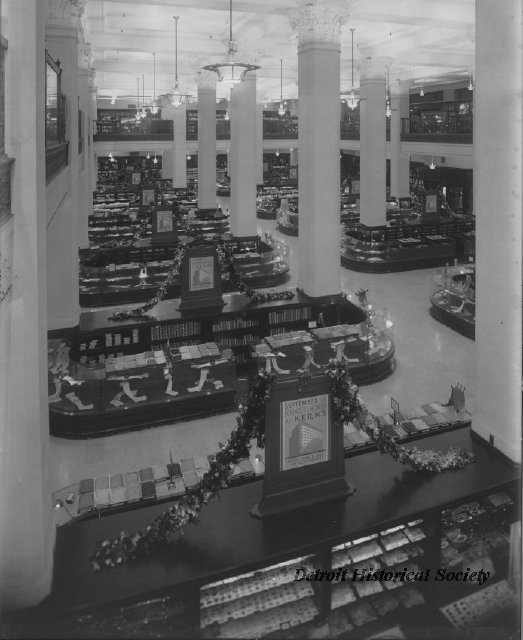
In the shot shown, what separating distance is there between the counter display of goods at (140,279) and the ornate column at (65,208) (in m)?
3.22

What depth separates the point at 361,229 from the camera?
19.5 metres

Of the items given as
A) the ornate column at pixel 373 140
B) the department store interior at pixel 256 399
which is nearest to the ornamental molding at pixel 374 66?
the ornate column at pixel 373 140

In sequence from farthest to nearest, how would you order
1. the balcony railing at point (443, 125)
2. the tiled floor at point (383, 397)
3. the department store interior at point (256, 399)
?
the balcony railing at point (443, 125) < the tiled floor at point (383, 397) < the department store interior at point (256, 399)

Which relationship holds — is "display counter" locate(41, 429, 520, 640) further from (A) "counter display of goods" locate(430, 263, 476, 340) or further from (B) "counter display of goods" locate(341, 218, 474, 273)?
(B) "counter display of goods" locate(341, 218, 474, 273)

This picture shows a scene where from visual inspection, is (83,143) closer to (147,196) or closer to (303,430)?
(147,196)

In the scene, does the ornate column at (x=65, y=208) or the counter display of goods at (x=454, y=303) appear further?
the counter display of goods at (x=454, y=303)

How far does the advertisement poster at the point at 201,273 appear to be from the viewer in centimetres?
1073

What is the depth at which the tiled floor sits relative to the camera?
7.22 m

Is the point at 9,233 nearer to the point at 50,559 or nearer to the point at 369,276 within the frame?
the point at 50,559

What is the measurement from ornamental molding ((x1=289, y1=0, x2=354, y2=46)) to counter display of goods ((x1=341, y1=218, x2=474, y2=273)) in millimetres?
7134

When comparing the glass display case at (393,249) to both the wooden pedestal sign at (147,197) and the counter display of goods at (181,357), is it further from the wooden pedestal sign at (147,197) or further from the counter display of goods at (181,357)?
the wooden pedestal sign at (147,197)

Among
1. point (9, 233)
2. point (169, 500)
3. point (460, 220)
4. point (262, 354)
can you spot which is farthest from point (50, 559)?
point (460, 220)

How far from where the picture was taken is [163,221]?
17000mm

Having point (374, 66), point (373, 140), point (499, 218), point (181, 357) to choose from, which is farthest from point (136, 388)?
point (374, 66)
